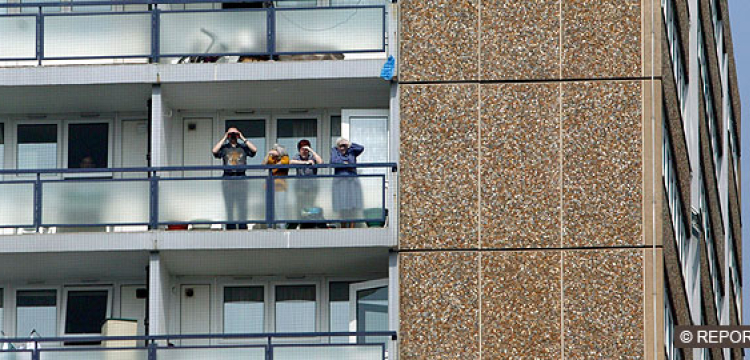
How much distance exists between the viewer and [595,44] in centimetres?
3033

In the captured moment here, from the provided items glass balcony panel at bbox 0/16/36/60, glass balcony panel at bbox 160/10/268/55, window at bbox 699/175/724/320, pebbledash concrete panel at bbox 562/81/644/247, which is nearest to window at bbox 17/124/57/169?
glass balcony panel at bbox 0/16/36/60

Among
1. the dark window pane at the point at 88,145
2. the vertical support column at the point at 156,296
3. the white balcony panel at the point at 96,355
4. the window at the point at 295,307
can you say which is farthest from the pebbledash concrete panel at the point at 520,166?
the dark window pane at the point at 88,145

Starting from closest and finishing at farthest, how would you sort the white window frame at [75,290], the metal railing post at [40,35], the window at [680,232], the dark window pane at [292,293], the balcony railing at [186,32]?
the balcony railing at [186,32] < the window at [680,232] < the metal railing post at [40,35] < the dark window pane at [292,293] < the white window frame at [75,290]

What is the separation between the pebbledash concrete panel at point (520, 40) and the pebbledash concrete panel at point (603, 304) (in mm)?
2656

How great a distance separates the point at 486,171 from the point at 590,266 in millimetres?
1943

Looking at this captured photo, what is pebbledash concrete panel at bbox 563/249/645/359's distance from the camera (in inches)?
1154

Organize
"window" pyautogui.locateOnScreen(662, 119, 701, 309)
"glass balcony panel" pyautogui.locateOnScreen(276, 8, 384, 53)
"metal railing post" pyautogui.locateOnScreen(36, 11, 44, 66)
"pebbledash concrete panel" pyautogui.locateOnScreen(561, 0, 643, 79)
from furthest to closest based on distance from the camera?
"metal railing post" pyautogui.locateOnScreen(36, 11, 44, 66)
"window" pyautogui.locateOnScreen(662, 119, 701, 309)
"glass balcony panel" pyautogui.locateOnScreen(276, 8, 384, 53)
"pebbledash concrete panel" pyautogui.locateOnScreen(561, 0, 643, 79)

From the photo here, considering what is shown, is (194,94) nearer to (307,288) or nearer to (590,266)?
(307,288)

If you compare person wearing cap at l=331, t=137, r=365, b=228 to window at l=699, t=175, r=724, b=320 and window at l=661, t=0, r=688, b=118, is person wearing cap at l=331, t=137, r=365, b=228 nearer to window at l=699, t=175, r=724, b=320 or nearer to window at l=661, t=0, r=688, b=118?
window at l=661, t=0, r=688, b=118

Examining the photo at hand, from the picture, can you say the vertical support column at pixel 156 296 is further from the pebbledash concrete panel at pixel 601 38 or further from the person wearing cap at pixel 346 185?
the pebbledash concrete panel at pixel 601 38

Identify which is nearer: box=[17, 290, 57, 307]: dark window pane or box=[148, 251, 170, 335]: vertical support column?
box=[148, 251, 170, 335]: vertical support column

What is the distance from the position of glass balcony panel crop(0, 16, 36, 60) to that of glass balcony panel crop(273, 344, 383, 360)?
5818 millimetres

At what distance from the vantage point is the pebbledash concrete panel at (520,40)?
99.8 ft

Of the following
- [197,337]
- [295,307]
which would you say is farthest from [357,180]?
[197,337]
